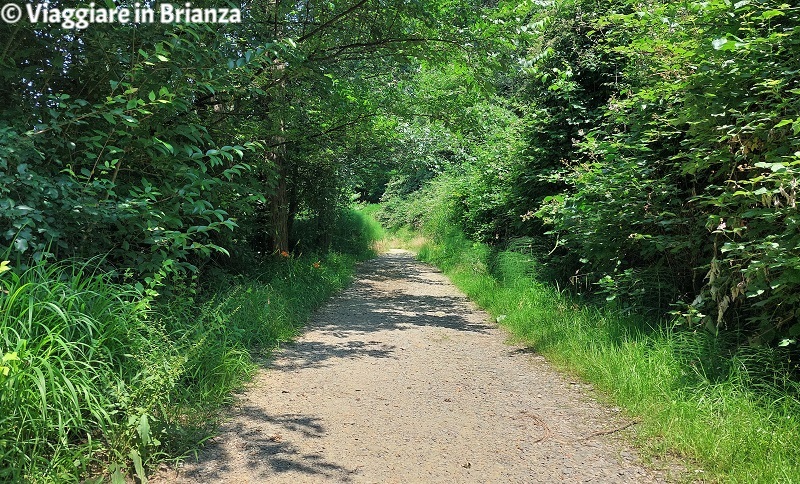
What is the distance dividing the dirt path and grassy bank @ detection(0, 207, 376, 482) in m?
0.27

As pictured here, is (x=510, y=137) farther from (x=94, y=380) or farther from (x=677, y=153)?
(x=94, y=380)

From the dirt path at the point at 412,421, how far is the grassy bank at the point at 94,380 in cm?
27

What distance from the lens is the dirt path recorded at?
3068 millimetres

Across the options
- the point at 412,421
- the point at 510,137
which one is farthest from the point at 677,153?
the point at 510,137

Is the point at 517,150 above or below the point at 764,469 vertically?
above

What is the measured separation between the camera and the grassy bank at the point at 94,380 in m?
2.49

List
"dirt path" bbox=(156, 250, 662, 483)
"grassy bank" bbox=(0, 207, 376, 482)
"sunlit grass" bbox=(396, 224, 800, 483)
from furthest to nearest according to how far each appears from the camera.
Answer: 1. "dirt path" bbox=(156, 250, 662, 483)
2. "sunlit grass" bbox=(396, 224, 800, 483)
3. "grassy bank" bbox=(0, 207, 376, 482)

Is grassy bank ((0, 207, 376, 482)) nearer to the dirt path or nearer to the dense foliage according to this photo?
the dirt path

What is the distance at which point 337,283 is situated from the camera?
417 inches

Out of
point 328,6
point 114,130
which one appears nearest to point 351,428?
point 114,130

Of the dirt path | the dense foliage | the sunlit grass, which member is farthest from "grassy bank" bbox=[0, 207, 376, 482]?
the dense foliage

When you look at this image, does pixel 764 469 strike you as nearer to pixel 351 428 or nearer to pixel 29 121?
pixel 351 428

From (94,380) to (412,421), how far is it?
215 cm

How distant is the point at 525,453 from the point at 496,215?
8883 mm
